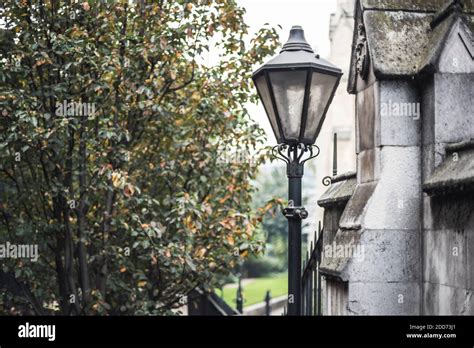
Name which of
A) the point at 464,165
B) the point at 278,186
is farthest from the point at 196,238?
the point at 278,186

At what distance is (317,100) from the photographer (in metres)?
4.71

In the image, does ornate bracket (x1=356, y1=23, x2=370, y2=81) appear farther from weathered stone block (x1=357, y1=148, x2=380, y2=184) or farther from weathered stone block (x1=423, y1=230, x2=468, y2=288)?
weathered stone block (x1=423, y1=230, x2=468, y2=288)

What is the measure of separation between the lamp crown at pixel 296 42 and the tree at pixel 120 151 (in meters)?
3.44

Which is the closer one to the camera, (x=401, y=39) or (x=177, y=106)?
(x=401, y=39)

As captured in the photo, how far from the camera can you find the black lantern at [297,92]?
15.2ft

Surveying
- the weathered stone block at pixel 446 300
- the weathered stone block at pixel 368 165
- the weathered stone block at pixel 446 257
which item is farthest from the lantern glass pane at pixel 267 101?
the weathered stone block at pixel 446 300

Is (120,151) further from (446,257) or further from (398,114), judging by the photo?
(446,257)

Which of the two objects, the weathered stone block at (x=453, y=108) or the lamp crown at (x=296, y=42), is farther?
the lamp crown at (x=296, y=42)

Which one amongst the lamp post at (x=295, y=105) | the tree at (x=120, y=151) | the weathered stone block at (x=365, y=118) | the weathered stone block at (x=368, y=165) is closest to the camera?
the lamp post at (x=295, y=105)

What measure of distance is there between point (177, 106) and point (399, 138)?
4894mm

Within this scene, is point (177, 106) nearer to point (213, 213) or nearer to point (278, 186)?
point (213, 213)

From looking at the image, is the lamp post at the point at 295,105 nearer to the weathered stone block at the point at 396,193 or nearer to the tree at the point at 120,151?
the weathered stone block at the point at 396,193

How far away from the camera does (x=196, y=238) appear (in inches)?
368

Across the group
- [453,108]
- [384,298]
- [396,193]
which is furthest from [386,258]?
[453,108]
